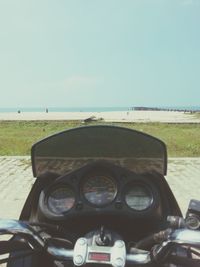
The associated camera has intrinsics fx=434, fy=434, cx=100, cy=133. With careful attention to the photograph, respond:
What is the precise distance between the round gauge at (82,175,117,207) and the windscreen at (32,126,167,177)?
0.89ft

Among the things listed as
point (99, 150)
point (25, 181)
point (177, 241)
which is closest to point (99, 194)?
point (99, 150)

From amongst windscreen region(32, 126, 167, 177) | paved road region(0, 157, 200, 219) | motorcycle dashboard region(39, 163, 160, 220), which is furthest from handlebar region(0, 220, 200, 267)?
paved road region(0, 157, 200, 219)

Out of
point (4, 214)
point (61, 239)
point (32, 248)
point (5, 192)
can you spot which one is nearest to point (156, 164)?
point (61, 239)

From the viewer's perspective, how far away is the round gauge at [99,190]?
2779 millimetres

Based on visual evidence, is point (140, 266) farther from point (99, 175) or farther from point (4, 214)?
point (4, 214)

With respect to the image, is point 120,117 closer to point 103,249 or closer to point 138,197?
point 138,197

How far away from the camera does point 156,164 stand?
10.5 feet

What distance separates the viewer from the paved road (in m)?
8.05

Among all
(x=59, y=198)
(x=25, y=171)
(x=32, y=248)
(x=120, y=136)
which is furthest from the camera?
(x=25, y=171)

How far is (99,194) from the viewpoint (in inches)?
112

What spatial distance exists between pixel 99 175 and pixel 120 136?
1.23ft

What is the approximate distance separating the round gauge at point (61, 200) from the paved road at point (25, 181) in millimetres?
4459

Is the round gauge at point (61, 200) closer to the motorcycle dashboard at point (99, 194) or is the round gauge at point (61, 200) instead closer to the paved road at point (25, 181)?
the motorcycle dashboard at point (99, 194)

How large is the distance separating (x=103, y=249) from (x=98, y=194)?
0.68 m
